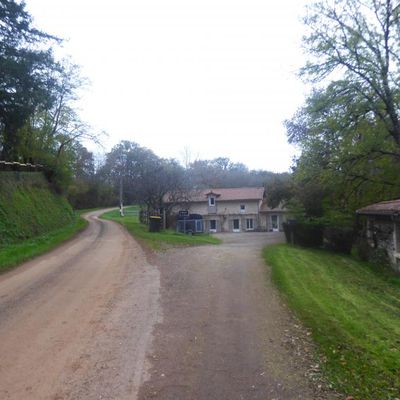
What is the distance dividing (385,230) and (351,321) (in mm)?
11513

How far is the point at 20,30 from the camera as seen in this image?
19328mm

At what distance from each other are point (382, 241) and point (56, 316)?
15.2 m

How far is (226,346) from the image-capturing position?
5918mm

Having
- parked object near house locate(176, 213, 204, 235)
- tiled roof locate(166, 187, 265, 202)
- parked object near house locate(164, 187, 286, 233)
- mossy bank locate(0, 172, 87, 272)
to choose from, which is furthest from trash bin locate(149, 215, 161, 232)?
parked object near house locate(164, 187, 286, 233)

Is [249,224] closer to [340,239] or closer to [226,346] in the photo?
[340,239]

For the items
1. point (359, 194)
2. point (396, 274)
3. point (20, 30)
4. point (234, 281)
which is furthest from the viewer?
point (359, 194)

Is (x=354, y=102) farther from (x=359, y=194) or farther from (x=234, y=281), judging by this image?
(x=234, y=281)

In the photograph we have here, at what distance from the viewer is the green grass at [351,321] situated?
484 centimetres

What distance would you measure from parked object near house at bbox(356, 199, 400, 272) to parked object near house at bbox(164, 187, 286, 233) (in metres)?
27.8

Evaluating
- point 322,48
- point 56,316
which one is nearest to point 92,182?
point 322,48

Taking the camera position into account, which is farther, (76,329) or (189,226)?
(189,226)

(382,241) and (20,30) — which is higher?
(20,30)

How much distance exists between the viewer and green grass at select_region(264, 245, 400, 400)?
484 cm

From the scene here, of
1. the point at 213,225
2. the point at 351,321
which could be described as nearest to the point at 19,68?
the point at 351,321
